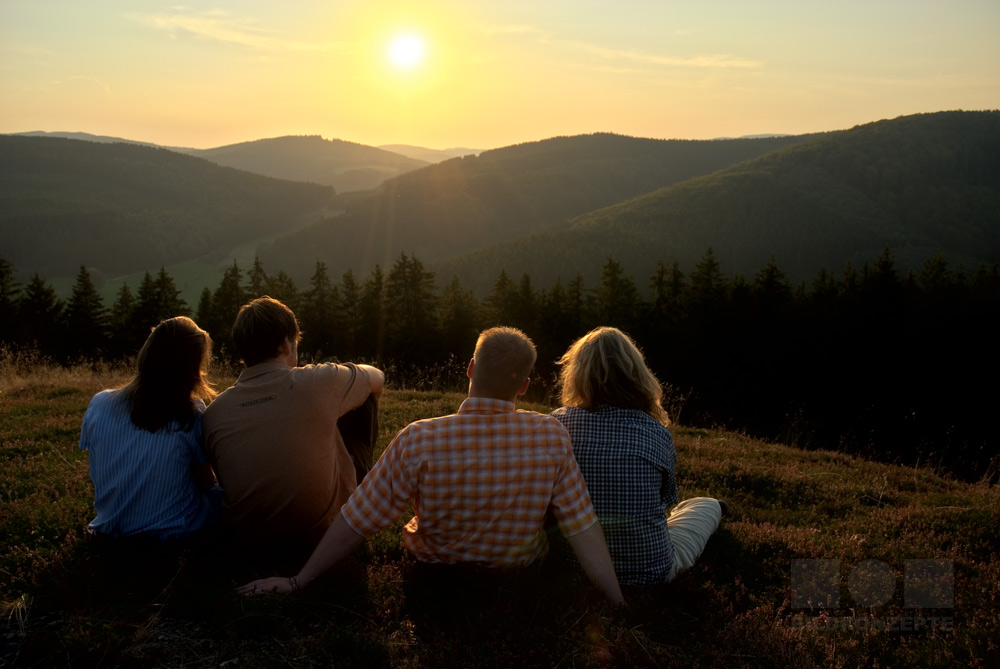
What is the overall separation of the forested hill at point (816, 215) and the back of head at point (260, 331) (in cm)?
9921

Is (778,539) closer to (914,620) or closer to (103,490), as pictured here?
(914,620)

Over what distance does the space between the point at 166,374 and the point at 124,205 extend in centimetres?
18384

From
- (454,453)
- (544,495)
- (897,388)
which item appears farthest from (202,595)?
(897,388)

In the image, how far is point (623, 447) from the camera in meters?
4.28

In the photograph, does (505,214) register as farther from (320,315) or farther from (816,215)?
(320,315)

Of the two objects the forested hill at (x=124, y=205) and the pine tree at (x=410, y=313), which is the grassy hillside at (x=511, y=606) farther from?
the forested hill at (x=124, y=205)

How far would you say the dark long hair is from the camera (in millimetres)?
4277

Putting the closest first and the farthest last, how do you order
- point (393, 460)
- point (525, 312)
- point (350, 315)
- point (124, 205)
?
point (393, 460) < point (350, 315) < point (525, 312) < point (124, 205)

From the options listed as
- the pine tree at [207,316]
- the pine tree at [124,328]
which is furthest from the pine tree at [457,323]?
the pine tree at [124,328]

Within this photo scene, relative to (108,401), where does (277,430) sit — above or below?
below

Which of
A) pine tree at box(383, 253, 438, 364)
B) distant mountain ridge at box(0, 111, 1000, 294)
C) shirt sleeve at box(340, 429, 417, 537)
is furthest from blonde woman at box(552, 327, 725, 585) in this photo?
distant mountain ridge at box(0, 111, 1000, 294)

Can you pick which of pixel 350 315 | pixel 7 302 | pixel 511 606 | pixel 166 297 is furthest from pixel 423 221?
pixel 511 606

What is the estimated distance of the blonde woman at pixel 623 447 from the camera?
14.1 ft

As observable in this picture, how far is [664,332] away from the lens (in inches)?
1845
